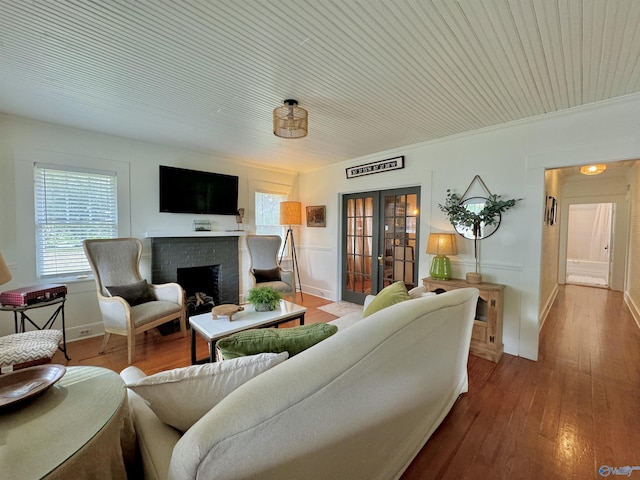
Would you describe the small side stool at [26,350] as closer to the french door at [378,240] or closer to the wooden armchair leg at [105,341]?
the wooden armchair leg at [105,341]

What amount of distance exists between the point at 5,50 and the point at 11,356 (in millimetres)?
1888

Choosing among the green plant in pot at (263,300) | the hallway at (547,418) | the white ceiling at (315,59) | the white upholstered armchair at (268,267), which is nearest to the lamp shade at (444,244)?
the hallway at (547,418)

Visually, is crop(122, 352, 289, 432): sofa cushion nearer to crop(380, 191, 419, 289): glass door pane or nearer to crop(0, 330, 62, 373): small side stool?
crop(0, 330, 62, 373): small side stool

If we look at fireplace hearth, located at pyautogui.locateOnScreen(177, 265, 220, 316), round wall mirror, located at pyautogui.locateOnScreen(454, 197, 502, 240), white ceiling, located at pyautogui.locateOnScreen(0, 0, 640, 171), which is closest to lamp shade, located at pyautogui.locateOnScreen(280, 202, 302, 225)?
fireplace hearth, located at pyautogui.locateOnScreen(177, 265, 220, 316)

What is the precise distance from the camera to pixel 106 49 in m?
1.62

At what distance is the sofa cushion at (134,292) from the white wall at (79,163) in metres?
0.51

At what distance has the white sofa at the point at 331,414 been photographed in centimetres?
61

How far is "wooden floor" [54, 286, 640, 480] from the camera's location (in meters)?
1.43

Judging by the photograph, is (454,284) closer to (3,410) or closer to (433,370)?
(433,370)

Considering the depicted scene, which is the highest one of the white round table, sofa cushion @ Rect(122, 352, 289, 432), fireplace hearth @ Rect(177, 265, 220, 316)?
Answer: sofa cushion @ Rect(122, 352, 289, 432)

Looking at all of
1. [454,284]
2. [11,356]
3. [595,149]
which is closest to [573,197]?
[595,149]

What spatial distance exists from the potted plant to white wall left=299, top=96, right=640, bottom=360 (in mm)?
78

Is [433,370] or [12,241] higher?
[12,241]

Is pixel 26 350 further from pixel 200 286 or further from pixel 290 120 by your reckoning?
pixel 290 120
